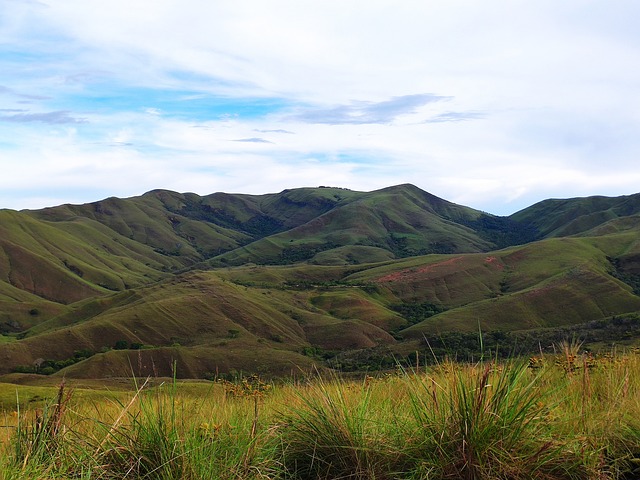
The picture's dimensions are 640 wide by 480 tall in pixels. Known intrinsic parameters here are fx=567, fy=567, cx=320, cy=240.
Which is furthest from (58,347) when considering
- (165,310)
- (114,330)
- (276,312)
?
(276,312)

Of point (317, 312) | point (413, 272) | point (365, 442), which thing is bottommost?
point (317, 312)

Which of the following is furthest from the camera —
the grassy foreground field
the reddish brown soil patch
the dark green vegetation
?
the reddish brown soil patch

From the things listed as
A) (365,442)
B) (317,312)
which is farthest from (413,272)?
(365,442)

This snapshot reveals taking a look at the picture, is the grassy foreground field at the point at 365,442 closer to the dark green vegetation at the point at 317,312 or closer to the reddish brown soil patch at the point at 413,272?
the dark green vegetation at the point at 317,312

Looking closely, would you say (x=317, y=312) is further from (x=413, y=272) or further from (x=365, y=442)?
(x=365, y=442)

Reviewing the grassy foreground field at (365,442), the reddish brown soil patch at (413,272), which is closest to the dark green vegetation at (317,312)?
the reddish brown soil patch at (413,272)

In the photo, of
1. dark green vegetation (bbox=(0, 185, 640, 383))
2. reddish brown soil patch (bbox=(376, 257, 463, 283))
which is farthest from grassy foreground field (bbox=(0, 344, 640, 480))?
reddish brown soil patch (bbox=(376, 257, 463, 283))

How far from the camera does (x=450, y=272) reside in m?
159

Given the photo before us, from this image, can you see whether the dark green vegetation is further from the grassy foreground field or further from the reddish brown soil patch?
the grassy foreground field

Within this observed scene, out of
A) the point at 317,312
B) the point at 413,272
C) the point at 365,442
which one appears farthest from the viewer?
the point at 413,272

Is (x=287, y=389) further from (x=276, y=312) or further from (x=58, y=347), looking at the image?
(x=276, y=312)

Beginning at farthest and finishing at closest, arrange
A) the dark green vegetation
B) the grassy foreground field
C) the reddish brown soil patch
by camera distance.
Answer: the reddish brown soil patch, the dark green vegetation, the grassy foreground field

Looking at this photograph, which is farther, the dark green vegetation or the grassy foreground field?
the dark green vegetation

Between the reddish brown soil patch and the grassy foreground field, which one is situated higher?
the grassy foreground field
